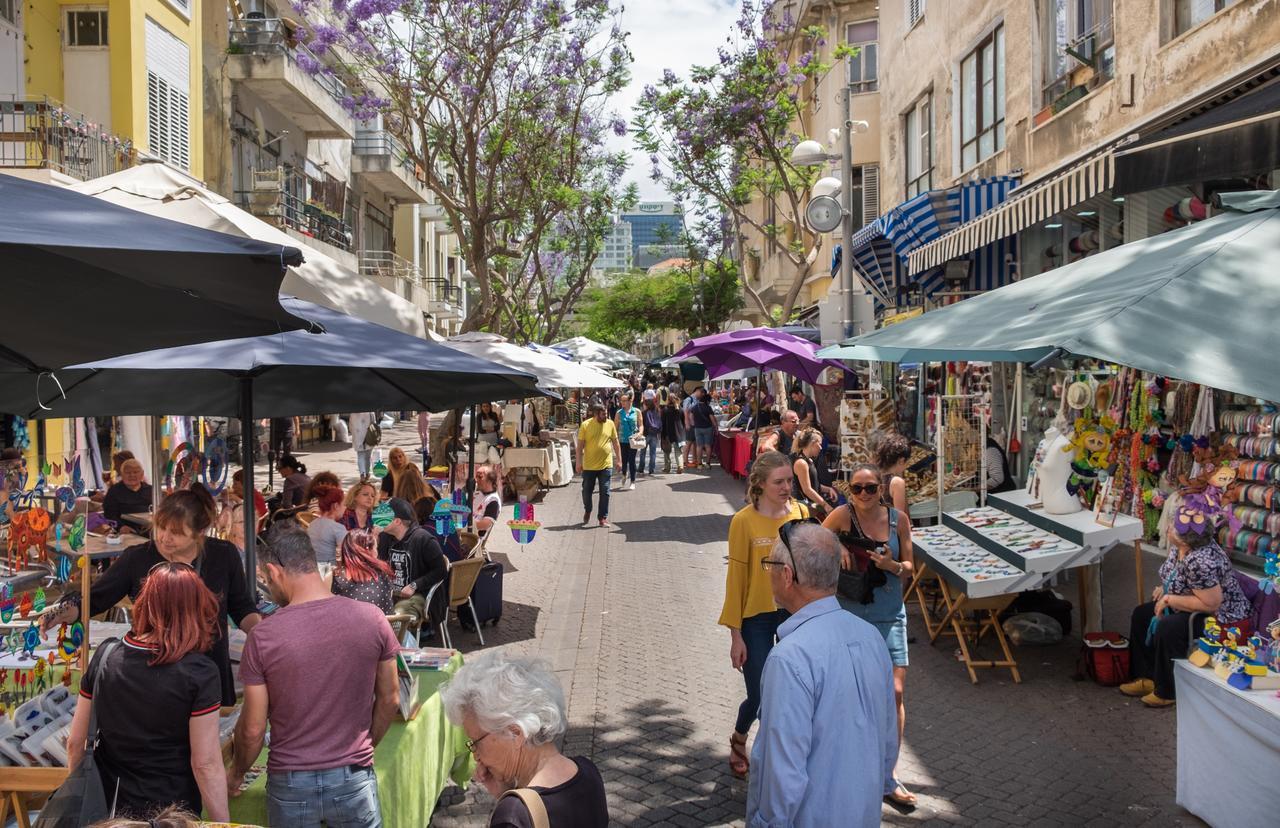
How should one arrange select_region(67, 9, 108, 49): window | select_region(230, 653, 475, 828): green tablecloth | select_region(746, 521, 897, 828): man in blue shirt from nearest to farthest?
select_region(746, 521, 897, 828): man in blue shirt
select_region(230, 653, 475, 828): green tablecloth
select_region(67, 9, 108, 49): window

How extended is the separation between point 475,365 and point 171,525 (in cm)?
283

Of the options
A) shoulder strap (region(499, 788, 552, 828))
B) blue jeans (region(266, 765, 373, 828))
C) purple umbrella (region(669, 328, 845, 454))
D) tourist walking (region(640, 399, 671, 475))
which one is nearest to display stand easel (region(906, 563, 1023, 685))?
blue jeans (region(266, 765, 373, 828))

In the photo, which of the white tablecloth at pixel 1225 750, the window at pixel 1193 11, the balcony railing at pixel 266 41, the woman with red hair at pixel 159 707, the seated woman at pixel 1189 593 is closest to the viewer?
the woman with red hair at pixel 159 707

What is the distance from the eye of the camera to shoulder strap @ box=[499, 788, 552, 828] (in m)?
2.49

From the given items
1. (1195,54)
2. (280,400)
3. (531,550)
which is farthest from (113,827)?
(531,550)

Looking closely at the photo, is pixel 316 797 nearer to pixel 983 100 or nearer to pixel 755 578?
pixel 755 578

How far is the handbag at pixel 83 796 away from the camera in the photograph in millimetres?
3156

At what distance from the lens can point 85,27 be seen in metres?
17.8

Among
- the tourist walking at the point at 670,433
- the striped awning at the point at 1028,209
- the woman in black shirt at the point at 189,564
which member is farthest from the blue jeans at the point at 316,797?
the tourist walking at the point at 670,433

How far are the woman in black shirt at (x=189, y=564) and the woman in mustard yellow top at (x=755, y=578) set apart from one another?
2.39 m

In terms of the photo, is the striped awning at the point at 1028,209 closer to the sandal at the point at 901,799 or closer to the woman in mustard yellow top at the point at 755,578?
the woman in mustard yellow top at the point at 755,578

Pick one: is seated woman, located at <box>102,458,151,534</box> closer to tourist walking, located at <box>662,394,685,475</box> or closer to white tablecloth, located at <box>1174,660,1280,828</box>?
white tablecloth, located at <box>1174,660,1280,828</box>

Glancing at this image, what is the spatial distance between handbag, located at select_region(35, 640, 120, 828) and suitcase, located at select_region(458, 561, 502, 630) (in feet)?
18.4

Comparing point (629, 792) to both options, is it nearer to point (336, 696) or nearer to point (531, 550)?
point (336, 696)
